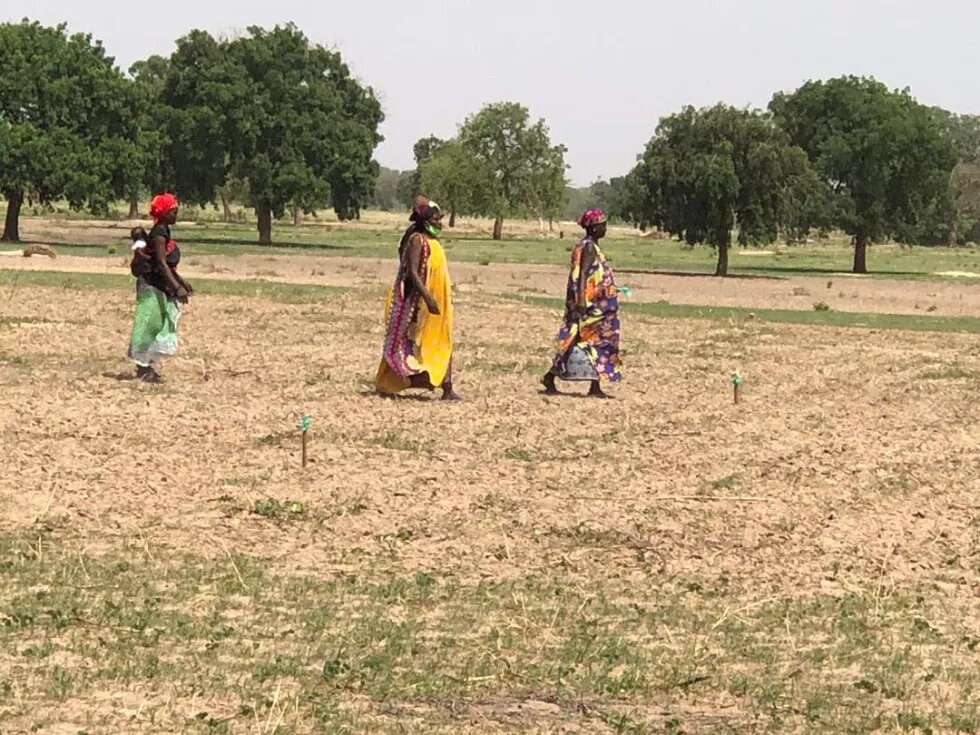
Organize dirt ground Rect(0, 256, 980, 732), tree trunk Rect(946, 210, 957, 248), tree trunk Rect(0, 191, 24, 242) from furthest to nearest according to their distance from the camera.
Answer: tree trunk Rect(946, 210, 957, 248) < tree trunk Rect(0, 191, 24, 242) < dirt ground Rect(0, 256, 980, 732)

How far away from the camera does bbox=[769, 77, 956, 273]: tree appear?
4994cm

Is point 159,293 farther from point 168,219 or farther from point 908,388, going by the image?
point 908,388

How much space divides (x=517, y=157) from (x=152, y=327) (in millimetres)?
78551

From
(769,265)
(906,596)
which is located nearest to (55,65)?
(769,265)

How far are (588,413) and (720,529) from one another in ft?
14.9

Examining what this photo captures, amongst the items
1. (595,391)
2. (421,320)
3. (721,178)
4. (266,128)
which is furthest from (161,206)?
(266,128)

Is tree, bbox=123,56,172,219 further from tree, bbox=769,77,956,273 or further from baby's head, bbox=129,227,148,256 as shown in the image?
baby's head, bbox=129,227,148,256

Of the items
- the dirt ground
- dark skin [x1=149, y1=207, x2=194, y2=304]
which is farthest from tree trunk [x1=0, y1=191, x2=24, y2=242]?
dark skin [x1=149, y1=207, x2=194, y2=304]

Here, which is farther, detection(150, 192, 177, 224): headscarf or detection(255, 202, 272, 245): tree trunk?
detection(255, 202, 272, 245): tree trunk

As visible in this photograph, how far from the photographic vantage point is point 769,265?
187 ft

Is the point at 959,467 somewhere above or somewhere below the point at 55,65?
below

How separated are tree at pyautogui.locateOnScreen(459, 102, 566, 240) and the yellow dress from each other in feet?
252

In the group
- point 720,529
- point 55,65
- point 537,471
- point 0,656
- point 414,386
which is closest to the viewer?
point 0,656

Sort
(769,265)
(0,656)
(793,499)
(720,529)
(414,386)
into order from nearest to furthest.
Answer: (0,656), (720,529), (793,499), (414,386), (769,265)
